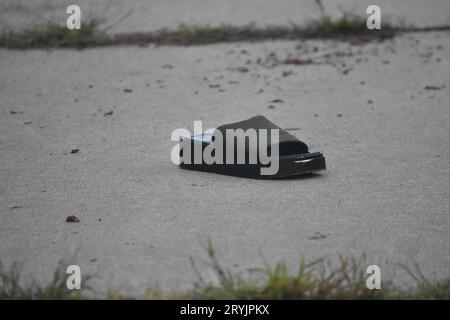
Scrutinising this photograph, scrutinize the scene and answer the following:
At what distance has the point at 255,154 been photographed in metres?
4.82

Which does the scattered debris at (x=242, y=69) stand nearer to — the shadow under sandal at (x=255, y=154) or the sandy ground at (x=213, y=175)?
the sandy ground at (x=213, y=175)

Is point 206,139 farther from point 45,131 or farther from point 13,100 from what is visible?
point 13,100

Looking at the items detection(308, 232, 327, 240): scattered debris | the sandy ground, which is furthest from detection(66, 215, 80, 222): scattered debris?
detection(308, 232, 327, 240): scattered debris

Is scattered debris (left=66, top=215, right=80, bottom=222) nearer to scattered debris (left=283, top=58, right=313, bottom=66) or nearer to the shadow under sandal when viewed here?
the shadow under sandal

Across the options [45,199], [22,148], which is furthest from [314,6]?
[45,199]

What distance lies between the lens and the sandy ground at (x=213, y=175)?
12.3ft

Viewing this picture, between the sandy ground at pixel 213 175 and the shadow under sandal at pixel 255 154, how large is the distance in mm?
84

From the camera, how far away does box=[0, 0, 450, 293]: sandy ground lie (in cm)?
374

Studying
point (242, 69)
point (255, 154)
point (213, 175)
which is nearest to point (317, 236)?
point (255, 154)

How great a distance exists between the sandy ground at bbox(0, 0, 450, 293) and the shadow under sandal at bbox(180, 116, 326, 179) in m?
0.08

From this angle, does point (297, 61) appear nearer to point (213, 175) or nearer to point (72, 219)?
point (213, 175)

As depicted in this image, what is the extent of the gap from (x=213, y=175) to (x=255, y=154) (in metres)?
0.41

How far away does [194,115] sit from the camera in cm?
693

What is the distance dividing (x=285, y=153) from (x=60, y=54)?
4909 mm
